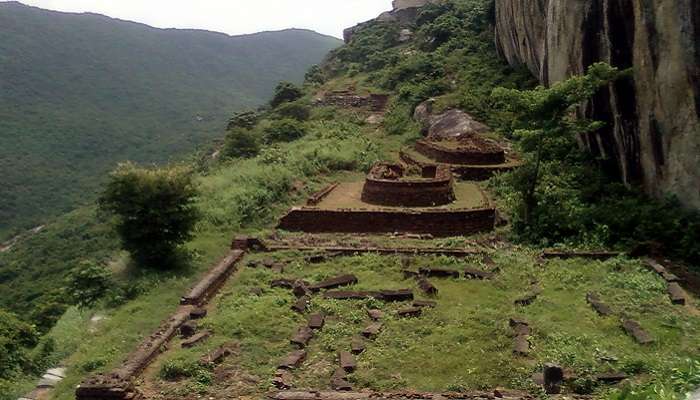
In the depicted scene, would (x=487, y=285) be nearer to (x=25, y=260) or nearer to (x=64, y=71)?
(x=25, y=260)

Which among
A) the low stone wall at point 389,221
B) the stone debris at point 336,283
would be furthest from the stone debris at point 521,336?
the low stone wall at point 389,221

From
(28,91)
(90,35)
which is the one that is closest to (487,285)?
(28,91)

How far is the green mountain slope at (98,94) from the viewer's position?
140 ft

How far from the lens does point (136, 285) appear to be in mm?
13086

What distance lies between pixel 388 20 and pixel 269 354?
56.7 meters

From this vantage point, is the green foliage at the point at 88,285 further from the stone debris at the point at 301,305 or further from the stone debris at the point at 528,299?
the stone debris at the point at 528,299

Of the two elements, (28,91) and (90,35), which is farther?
(90,35)

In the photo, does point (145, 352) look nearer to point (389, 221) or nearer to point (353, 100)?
point (389, 221)

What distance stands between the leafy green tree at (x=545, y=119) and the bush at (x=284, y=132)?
1601cm

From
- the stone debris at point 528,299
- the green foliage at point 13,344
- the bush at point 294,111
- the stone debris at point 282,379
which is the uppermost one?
the bush at point 294,111

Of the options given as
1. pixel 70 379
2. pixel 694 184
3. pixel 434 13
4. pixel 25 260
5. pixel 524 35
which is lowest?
pixel 25 260

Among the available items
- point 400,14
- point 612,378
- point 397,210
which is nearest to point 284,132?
point 397,210

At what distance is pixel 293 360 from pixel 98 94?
57688 mm

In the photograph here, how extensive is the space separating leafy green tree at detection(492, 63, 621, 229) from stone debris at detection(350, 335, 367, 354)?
23.7ft
